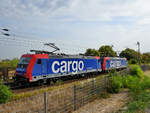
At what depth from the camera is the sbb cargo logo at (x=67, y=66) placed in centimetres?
1430

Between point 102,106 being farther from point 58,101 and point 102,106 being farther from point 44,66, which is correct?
point 44,66

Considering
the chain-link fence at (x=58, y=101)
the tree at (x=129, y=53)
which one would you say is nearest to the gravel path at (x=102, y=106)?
the chain-link fence at (x=58, y=101)

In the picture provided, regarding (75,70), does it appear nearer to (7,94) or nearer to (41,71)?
(41,71)

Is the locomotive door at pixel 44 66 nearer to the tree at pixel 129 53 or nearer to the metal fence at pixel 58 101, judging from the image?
the metal fence at pixel 58 101

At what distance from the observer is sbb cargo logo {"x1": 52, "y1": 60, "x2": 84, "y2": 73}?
14305 mm

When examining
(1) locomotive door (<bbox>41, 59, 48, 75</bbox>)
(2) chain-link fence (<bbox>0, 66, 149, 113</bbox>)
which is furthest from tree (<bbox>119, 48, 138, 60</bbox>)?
(2) chain-link fence (<bbox>0, 66, 149, 113</bbox>)

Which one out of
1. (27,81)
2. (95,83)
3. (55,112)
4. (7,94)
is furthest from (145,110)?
(27,81)

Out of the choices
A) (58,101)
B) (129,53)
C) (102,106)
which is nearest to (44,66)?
(58,101)

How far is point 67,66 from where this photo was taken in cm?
1573

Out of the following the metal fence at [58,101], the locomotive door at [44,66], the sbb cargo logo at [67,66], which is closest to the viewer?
the metal fence at [58,101]

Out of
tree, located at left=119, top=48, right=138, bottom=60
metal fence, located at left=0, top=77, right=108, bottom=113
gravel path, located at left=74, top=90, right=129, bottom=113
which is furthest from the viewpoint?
tree, located at left=119, top=48, right=138, bottom=60

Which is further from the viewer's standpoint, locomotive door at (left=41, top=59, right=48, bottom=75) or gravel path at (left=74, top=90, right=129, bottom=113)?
locomotive door at (left=41, top=59, right=48, bottom=75)

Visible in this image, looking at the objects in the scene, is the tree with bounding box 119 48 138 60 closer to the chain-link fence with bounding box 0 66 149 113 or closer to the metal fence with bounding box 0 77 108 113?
the chain-link fence with bounding box 0 66 149 113

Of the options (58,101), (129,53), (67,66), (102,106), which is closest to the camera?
(58,101)
